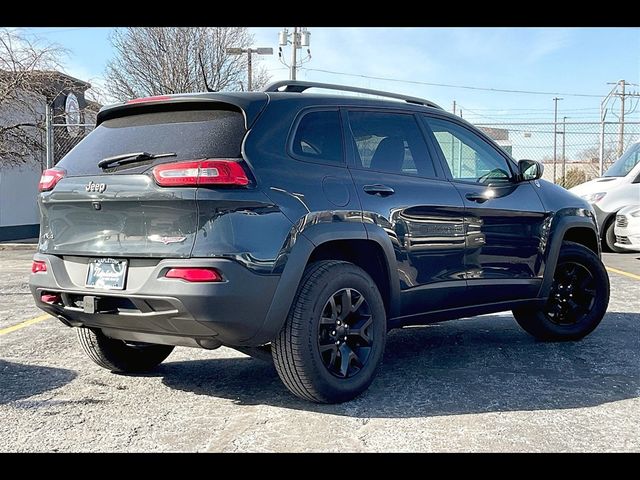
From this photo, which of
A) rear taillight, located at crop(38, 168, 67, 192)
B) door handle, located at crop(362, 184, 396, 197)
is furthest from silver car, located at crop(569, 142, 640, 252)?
rear taillight, located at crop(38, 168, 67, 192)

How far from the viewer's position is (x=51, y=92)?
15.5m

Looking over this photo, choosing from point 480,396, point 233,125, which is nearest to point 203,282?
point 233,125

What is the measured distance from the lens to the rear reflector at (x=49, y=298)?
3766 millimetres

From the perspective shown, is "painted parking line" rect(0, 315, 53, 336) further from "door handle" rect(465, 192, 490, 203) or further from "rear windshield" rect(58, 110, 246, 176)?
"door handle" rect(465, 192, 490, 203)

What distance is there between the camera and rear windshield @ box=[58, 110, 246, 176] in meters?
3.50

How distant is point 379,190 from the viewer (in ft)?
13.4

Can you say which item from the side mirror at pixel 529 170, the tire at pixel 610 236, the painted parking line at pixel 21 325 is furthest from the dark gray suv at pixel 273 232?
the tire at pixel 610 236

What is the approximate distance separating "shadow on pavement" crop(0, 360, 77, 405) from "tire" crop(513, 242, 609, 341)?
11.7ft

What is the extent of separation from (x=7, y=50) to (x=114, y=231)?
13.3 metres

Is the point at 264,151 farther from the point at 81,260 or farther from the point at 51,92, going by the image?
the point at 51,92

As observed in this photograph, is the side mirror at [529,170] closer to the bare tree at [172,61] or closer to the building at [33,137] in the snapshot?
the building at [33,137]

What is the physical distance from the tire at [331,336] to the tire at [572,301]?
203 cm

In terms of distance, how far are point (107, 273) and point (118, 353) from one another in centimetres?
107

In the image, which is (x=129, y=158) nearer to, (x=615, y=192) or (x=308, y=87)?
(x=308, y=87)
